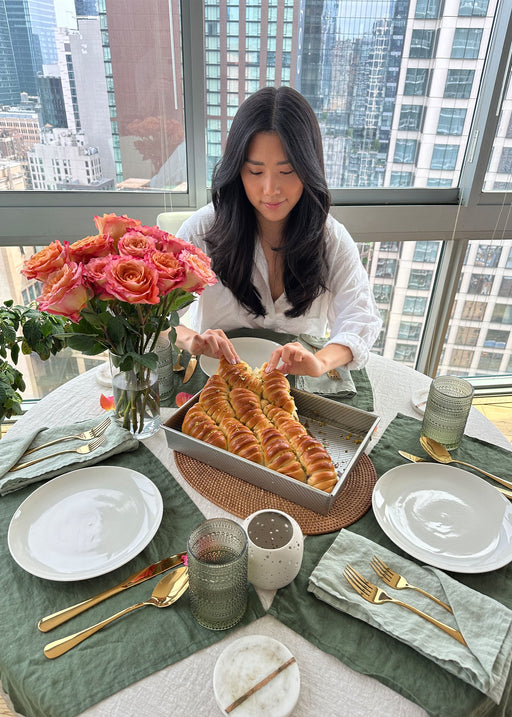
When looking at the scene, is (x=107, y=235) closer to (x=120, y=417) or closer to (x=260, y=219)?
(x=120, y=417)

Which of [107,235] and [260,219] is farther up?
[107,235]

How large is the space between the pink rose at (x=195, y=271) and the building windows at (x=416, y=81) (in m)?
1.58

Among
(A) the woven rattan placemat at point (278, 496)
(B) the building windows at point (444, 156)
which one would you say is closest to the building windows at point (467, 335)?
(B) the building windows at point (444, 156)

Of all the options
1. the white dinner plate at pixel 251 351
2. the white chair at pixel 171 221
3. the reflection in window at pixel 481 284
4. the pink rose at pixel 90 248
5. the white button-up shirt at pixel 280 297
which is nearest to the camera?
the pink rose at pixel 90 248

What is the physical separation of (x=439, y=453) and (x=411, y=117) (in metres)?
1.60

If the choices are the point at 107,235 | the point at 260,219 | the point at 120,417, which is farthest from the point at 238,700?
the point at 260,219

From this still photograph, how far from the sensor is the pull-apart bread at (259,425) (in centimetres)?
87

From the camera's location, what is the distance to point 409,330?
2615 mm

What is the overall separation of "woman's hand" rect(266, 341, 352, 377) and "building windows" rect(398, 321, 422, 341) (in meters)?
1.42

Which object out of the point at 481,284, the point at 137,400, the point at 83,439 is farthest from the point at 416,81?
the point at 83,439

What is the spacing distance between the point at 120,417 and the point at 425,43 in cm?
186

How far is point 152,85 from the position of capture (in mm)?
1799

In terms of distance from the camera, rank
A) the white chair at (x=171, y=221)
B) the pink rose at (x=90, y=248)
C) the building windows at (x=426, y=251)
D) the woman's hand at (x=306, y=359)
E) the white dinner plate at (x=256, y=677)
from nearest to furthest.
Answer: the white dinner plate at (x=256, y=677), the pink rose at (x=90, y=248), the woman's hand at (x=306, y=359), the white chair at (x=171, y=221), the building windows at (x=426, y=251)

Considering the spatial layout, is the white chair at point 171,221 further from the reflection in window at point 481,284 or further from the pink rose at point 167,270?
the reflection in window at point 481,284
